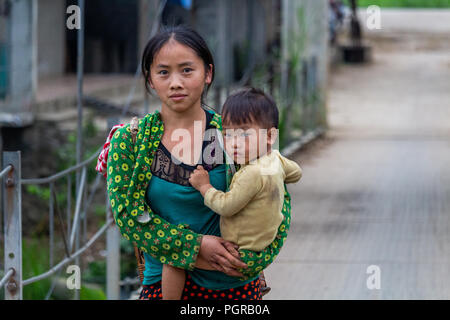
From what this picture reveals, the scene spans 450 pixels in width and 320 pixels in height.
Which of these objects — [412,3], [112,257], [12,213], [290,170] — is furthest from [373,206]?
[412,3]

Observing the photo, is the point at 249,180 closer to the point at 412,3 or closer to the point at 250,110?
the point at 250,110

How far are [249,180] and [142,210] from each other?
30 cm

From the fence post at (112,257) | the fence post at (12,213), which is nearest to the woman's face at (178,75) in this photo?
the fence post at (12,213)

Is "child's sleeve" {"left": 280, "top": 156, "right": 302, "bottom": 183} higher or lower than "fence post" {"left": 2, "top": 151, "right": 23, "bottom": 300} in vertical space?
higher

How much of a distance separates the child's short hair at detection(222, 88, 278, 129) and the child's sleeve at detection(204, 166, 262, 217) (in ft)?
0.45

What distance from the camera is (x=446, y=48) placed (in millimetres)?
23484

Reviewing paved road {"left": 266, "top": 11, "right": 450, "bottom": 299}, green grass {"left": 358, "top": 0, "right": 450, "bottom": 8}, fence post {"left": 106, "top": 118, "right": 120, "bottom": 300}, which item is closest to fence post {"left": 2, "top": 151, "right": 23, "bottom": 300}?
fence post {"left": 106, "top": 118, "right": 120, "bottom": 300}

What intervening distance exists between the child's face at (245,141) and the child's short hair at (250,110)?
0.02 m

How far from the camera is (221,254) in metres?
2.16

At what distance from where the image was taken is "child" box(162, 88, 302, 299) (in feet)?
6.96

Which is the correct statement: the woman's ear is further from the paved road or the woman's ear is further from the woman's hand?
the paved road

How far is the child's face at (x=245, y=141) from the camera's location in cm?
214

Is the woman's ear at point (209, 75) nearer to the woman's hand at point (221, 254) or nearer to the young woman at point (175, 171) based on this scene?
the young woman at point (175, 171)

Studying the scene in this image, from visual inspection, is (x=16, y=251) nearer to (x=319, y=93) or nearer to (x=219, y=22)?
(x=319, y=93)
